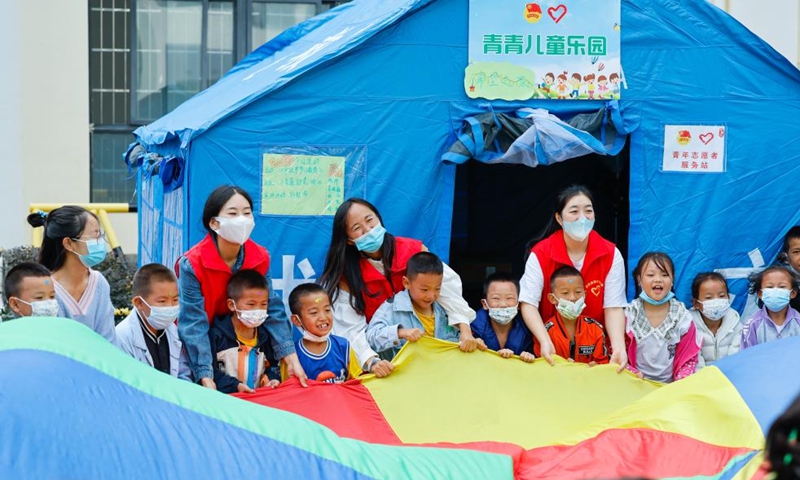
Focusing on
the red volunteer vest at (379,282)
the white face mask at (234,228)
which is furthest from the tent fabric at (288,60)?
the red volunteer vest at (379,282)

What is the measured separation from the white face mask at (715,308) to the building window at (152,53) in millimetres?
7969

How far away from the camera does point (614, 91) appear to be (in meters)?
6.81

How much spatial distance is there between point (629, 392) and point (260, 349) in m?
1.75

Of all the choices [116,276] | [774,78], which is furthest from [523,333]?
[116,276]

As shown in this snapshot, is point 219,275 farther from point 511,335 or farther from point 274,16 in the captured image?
point 274,16

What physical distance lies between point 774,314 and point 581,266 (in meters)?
1.09

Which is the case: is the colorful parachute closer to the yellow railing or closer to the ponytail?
the ponytail

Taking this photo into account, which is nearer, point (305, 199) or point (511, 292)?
point (511, 292)

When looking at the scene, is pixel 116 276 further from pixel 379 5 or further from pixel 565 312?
pixel 565 312

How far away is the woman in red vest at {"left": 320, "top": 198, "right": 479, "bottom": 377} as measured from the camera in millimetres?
5742

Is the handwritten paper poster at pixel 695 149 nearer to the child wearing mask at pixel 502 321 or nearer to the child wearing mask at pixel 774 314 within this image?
the child wearing mask at pixel 774 314

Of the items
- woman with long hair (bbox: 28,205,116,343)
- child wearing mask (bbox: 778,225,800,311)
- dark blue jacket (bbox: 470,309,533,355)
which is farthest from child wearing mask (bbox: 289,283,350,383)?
child wearing mask (bbox: 778,225,800,311)

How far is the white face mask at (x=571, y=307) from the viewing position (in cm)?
573

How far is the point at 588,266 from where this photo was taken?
19.6ft
